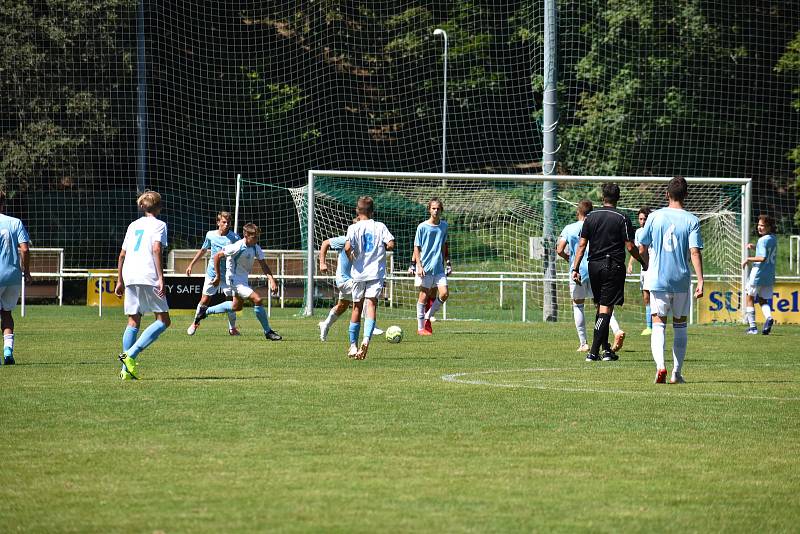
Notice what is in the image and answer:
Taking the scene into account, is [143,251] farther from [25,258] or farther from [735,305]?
[735,305]

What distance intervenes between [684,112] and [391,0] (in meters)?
9.99

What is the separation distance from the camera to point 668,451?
777 centimetres

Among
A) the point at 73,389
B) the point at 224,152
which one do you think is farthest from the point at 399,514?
the point at 224,152

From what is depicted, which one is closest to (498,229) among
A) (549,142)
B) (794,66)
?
(549,142)

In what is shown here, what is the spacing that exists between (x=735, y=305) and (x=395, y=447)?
19.3 m

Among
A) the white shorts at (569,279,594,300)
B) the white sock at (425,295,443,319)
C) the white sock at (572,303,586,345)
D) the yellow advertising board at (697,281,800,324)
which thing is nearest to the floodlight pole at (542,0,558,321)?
the yellow advertising board at (697,281,800,324)

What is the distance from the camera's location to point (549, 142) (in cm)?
2631

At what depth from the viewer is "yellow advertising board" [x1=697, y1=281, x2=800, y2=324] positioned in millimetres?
25547

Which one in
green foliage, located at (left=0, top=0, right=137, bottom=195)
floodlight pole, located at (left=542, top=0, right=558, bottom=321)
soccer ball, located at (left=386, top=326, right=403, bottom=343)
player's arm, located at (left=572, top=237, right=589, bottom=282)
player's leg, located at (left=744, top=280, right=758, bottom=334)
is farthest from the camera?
green foliage, located at (left=0, top=0, right=137, bottom=195)

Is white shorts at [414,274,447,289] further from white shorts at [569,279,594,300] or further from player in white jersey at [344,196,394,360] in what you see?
player in white jersey at [344,196,394,360]

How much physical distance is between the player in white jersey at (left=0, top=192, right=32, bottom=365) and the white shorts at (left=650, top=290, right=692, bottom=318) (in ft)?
22.5

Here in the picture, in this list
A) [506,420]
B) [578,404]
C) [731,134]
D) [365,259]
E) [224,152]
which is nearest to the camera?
[506,420]

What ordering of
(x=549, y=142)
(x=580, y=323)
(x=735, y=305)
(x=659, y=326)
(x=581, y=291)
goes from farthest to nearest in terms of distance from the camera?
(x=549, y=142) < (x=735, y=305) < (x=581, y=291) < (x=580, y=323) < (x=659, y=326)

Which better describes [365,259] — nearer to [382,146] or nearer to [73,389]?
[73,389]
